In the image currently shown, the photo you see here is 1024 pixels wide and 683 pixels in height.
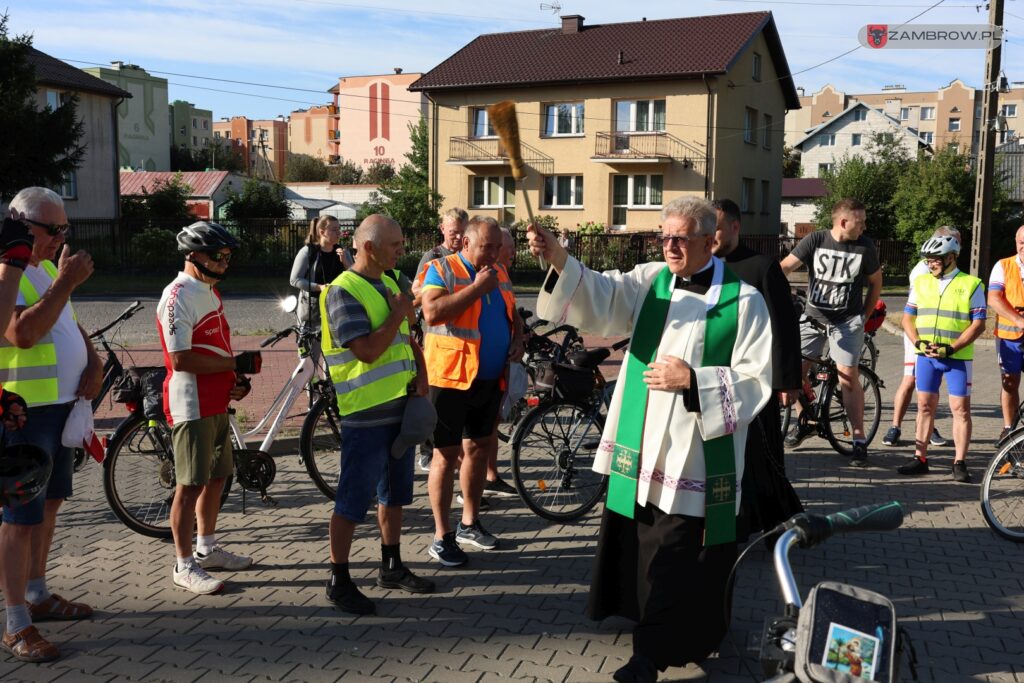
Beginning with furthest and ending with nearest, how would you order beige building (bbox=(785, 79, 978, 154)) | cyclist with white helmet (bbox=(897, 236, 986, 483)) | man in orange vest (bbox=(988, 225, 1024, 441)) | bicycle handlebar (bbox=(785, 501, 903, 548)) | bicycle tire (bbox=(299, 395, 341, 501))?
1. beige building (bbox=(785, 79, 978, 154))
2. man in orange vest (bbox=(988, 225, 1024, 441))
3. cyclist with white helmet (bbox=(897, 236, 986, 483))
4. bicycle tire (bbox=(299, 395, 341, 501))
5. bicycle handlebar (bbox=(785, 501, 903, 548))

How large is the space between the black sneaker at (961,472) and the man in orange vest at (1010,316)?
49 cm

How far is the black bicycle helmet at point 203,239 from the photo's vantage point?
187 inches

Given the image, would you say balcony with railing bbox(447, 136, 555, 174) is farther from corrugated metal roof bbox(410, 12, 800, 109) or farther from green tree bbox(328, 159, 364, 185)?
green tree bbox(328, 159, 364, 185)

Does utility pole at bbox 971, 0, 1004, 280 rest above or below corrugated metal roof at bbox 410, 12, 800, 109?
below

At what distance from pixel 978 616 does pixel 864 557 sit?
0.89 meters

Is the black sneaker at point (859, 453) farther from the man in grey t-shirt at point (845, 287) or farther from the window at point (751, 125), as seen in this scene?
the window at point (751, 125)

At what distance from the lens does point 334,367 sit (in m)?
4.54

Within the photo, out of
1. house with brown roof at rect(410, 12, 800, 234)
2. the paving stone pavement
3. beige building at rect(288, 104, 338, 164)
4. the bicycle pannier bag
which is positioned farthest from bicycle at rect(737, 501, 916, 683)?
beige building at rect(288, 104, 338, 164)

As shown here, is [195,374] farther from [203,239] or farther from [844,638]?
[844,638]

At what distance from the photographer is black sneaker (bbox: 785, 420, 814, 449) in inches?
319

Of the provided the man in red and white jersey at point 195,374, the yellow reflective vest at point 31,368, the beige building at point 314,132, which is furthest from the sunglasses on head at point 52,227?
the beige building at point 314,132

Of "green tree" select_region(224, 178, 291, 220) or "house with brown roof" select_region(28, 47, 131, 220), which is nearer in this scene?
"house with brown roof" select_region(28, 47, 131, 220)

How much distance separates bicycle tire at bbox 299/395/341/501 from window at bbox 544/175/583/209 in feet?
110

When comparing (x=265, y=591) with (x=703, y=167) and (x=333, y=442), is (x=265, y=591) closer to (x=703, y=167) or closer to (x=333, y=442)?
(x=333, y=442)
